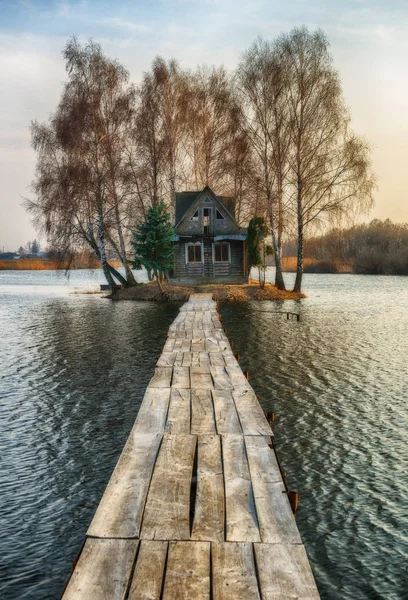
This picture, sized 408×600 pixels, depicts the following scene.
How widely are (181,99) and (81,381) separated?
30657 mm

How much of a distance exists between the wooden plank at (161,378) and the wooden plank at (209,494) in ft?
9.17

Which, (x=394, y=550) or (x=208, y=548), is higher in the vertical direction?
(x=208, y=548)

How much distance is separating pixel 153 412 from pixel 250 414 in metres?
1.39

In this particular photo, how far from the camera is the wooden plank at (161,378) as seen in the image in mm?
9292

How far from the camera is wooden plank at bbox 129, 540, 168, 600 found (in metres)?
3.55

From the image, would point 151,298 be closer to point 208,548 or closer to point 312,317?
point 312,317

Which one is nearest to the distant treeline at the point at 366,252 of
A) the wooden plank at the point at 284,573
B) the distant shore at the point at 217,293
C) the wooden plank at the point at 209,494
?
the distant shore at the point at 217,293

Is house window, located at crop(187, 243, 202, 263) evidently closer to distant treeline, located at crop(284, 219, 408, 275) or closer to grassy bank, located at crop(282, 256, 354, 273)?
distant treeline, located at crop(284, 219, 408, 275)

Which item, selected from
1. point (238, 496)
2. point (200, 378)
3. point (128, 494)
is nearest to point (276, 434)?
point (200, 378)

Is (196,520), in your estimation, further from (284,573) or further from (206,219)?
(206,219)

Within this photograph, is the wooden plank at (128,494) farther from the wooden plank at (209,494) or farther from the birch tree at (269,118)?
the birch tree at (269,118)

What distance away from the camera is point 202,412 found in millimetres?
7648

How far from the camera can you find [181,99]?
1521 inches

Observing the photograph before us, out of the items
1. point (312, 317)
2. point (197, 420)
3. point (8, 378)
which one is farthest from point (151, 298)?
point (197, 420)
